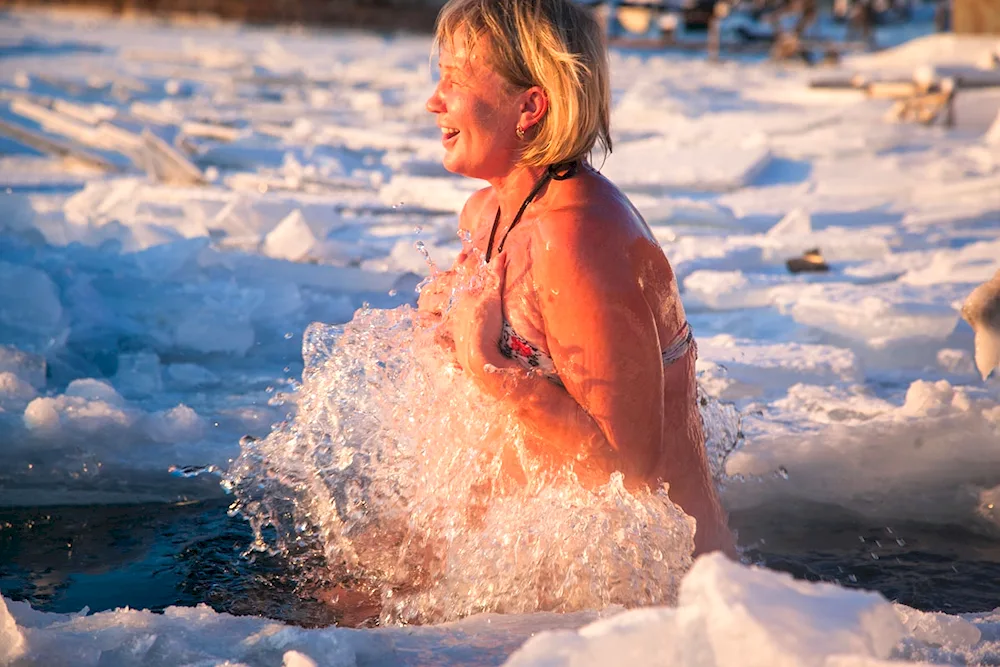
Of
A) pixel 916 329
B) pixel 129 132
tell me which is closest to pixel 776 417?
pixel 916 329

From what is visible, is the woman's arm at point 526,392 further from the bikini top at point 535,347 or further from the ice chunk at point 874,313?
the ice chunk at point 874,313

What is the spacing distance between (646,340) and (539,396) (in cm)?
23

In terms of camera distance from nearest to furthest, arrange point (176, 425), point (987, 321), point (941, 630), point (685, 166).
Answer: point (941, 630)
point (987, 321)
point (176, 425)
point (685, 166)

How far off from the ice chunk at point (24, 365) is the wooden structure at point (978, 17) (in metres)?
11.8

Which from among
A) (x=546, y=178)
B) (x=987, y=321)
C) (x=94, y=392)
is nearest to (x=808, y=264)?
(x=987, y=321)

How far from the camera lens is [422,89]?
13203 mm

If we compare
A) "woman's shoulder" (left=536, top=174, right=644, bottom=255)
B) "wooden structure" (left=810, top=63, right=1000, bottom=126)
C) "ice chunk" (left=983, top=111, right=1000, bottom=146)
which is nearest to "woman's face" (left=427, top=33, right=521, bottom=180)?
"woman's shoulder" (left=536, top=174, right=644, bottom=255)

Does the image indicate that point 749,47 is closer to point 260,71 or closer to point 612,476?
point 260,71

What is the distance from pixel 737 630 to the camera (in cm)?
128

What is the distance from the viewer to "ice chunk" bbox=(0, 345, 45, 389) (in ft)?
11.7

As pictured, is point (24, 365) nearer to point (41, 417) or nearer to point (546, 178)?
point (41, 417)

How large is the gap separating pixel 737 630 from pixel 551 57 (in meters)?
1.19

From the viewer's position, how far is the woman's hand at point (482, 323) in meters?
2.12

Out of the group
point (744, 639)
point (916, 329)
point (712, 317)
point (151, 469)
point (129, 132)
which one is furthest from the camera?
point (129, 132)
